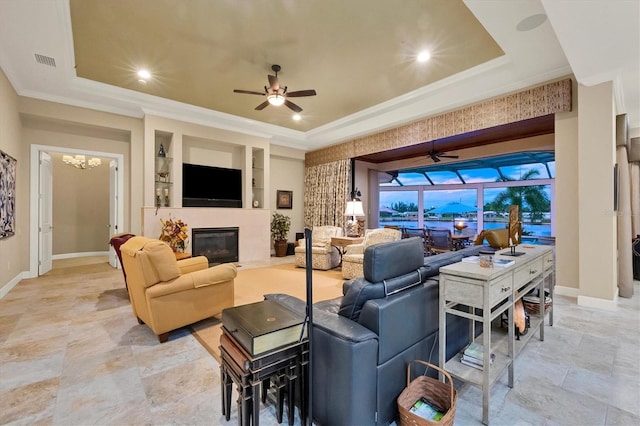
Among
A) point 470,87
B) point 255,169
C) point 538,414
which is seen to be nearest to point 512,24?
point 470,87

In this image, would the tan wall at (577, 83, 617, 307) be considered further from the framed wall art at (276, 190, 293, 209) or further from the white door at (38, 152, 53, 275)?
the white door at (38, 152, 53, 275)

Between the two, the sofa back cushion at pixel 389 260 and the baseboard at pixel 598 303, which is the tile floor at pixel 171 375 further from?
the sofa back cushion at pixel 389 260

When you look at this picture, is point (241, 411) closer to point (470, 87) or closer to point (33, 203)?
point (470, 87)

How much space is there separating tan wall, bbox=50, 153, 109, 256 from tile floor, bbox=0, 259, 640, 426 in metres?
5.40

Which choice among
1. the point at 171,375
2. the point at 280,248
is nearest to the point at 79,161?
the point at 280,248

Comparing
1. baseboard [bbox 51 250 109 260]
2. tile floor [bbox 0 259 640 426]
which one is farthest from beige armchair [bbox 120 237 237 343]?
baseboard [bbox 51 250 109 260]

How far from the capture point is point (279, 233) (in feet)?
25.1

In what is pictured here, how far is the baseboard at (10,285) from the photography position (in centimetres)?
385

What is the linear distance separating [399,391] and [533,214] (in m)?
9.23

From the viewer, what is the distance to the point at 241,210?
6.71 meters

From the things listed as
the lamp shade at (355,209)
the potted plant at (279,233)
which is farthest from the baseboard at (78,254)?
the lamp shade at (355,209)

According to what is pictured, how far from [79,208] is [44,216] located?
2985mm

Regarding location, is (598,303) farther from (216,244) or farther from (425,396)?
(216,244)

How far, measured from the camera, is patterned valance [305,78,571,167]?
389cm
